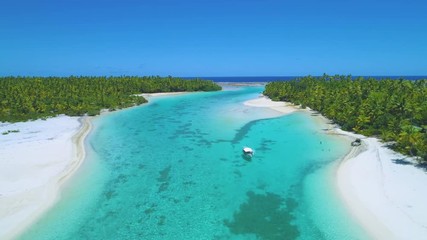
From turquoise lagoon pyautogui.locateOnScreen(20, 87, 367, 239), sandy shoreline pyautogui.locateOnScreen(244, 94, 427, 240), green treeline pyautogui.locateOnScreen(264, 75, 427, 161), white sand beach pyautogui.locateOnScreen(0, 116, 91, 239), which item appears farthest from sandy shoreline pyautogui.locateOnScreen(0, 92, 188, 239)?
green treeline pyautogui.locateOnScreen(264, 75, 427, 161)

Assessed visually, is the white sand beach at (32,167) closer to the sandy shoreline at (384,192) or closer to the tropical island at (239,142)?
the tropical island at (239,142)

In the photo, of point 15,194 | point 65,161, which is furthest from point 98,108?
point 15,194

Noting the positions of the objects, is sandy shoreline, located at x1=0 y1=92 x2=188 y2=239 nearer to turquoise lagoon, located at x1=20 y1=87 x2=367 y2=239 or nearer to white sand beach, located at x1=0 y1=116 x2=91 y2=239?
white sand beach, located at x1=0 y1=116 x2=91 y2=239

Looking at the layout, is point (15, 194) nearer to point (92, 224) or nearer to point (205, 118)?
point (92, 224)

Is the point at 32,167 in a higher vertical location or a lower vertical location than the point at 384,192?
higher

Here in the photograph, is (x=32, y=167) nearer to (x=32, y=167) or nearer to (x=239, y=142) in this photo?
(x=32, y=167)

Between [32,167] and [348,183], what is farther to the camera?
[32,167]

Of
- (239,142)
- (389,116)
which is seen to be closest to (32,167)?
(239,142)
